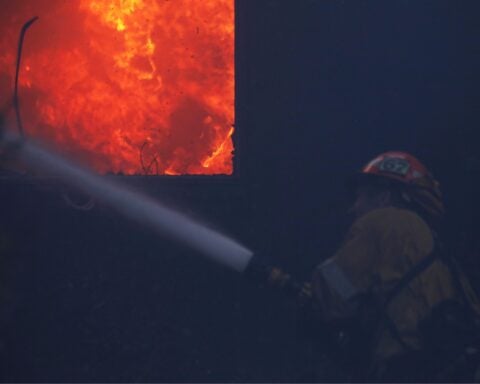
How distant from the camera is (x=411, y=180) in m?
4.64

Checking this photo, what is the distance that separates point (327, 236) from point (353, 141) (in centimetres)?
95

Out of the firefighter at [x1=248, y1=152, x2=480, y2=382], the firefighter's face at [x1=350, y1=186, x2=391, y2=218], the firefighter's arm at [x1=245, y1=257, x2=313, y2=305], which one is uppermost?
the firefighter's face at [x1=350, y1=186, x2=391, y2=218]

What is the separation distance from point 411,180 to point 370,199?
34 centimetres

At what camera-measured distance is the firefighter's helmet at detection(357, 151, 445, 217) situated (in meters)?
4.65

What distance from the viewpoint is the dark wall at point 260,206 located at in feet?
19.0

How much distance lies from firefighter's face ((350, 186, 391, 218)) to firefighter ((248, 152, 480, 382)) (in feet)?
1.10

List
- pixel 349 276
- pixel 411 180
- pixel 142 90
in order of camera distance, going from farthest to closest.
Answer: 1. pixel 142 90
2. pixel 411 180
3. pixel 349 276

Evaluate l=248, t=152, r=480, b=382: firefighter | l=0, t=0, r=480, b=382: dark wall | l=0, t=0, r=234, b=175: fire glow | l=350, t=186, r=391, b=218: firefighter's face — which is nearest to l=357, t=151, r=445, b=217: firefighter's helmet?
l=350, t=186, r=391, b=218: firefighter's face

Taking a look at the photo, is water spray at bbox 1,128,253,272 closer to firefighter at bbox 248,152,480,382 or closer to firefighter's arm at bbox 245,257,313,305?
firefighter's arm at bbox 245,257,313,305

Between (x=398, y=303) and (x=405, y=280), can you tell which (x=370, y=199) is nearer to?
(x=405, y=280)

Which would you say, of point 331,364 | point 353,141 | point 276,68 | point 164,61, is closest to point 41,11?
point 164,61

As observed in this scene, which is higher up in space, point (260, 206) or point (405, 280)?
point (405, 280)

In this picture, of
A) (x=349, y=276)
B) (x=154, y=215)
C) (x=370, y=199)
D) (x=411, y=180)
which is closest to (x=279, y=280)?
(x=349, y=276)

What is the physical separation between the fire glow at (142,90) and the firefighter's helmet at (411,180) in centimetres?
196
